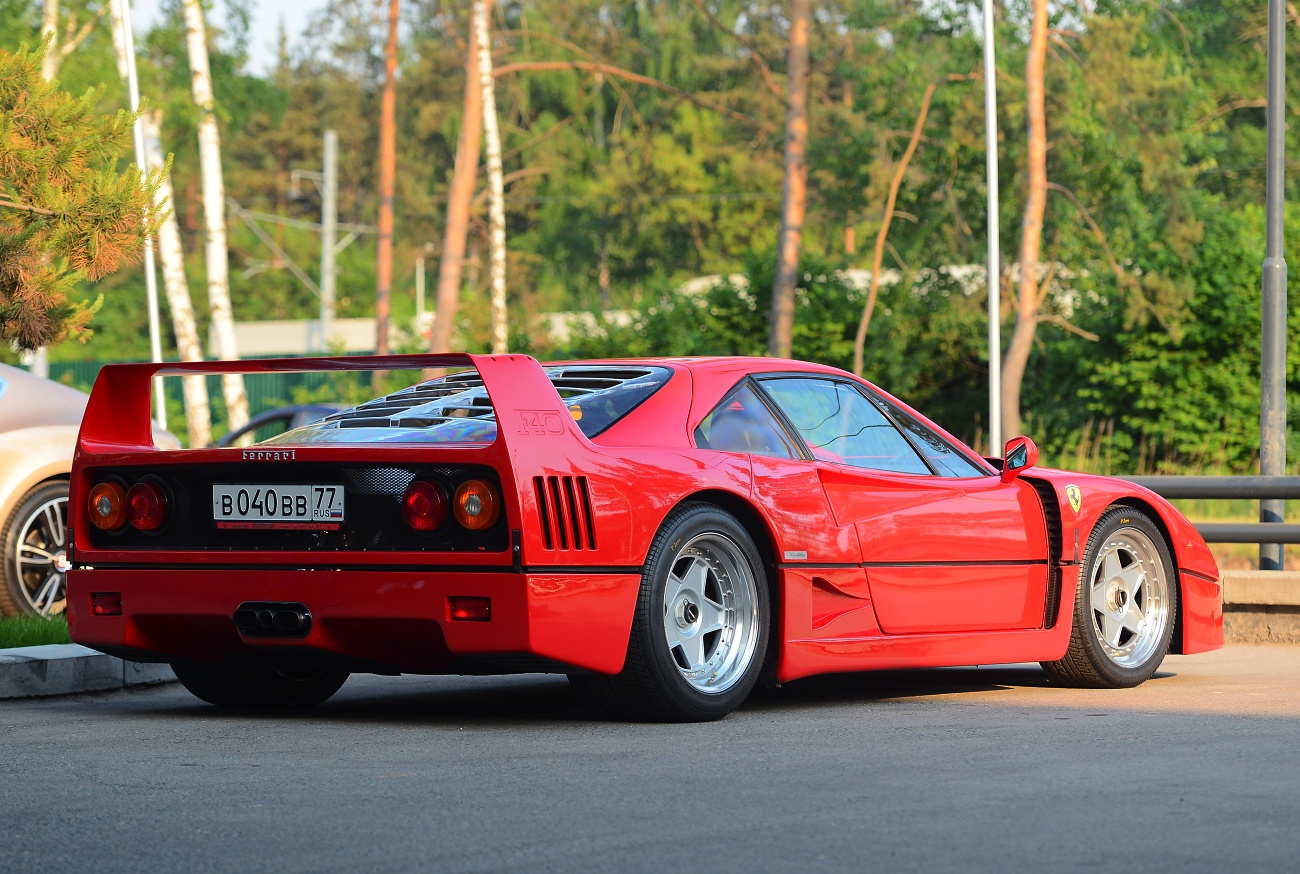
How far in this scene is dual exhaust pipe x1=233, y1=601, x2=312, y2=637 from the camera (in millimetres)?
6289

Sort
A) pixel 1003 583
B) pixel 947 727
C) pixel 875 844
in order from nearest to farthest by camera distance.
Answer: pixel 875 844
pixel 947 727
pixel 1003 583

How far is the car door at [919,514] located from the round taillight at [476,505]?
1455 mm

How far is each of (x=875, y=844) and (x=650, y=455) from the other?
7.66ft

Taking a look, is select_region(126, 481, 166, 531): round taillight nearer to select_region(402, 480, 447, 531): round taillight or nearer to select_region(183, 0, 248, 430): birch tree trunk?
select_region(402, 480, 447, 531): round taillight

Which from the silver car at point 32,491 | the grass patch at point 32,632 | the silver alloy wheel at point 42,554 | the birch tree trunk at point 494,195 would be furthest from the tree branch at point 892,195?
the grass patch at point 32,632

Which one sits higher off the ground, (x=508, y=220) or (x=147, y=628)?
(x=508, y=220)

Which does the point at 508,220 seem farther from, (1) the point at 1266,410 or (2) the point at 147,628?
(2) the point at 147,628

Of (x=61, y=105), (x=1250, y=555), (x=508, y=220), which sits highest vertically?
(x=508, y=220)

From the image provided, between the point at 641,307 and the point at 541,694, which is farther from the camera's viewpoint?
the point at 641,307

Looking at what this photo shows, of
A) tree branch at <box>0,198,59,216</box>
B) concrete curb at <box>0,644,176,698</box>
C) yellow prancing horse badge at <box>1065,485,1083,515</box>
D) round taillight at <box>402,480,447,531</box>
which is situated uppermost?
tree branch at <box>0,198,59,216</box>

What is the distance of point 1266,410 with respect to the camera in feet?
42.6

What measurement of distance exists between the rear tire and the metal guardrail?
5.11 m

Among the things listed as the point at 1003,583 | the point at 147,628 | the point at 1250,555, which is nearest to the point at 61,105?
the point at 147,628

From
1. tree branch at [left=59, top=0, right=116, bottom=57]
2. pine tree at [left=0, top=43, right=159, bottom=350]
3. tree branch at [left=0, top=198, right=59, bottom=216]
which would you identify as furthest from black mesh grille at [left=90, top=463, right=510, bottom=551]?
tree branch at [left=59, top=0, right=116, bottom=57]
